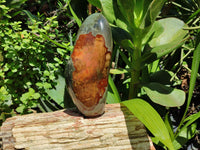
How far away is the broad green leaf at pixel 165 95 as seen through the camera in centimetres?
108

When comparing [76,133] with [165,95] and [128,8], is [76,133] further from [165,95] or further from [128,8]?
[128,8]

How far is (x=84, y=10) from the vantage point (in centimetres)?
151

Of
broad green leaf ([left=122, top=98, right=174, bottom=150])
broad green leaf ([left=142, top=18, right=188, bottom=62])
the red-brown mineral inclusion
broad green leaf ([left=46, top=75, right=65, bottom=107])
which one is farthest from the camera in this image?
broad green leaf ([left=46, top=75, right=65, bottom=107])

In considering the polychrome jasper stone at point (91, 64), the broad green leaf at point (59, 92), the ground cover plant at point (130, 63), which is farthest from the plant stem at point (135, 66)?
the broad green leaf at point (59, 92)

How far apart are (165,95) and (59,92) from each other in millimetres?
589

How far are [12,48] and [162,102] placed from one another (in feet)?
2.87

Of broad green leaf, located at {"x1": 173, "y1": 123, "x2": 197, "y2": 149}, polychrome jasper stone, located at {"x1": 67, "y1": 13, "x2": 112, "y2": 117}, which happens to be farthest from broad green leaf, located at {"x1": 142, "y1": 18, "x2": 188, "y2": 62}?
broad green leaf, located at {"x1": 173, "y1": 123, "x2": 197, "y2": 149}

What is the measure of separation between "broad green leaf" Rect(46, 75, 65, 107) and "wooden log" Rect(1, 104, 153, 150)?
25 centimetres

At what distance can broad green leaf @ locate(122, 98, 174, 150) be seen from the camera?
0.90 metres

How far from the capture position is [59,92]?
139cm

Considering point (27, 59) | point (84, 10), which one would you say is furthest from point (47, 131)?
point (84, 10)

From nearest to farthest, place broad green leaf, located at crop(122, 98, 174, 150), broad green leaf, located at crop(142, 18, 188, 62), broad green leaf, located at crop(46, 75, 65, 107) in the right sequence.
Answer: broad green leaf, located at crop(122, 98, 174, 150) < broad green leaf, located at crop(142, 18, 188, 62) < broad green leaf, located at crop(46, 75, 65, 107)

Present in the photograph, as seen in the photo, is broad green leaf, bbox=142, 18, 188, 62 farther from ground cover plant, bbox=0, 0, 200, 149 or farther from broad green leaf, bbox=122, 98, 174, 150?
broad green leaf, bbox=122, 98, 174, 150

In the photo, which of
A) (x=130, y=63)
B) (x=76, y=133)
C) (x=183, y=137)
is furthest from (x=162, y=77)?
(x=76, y=133)
